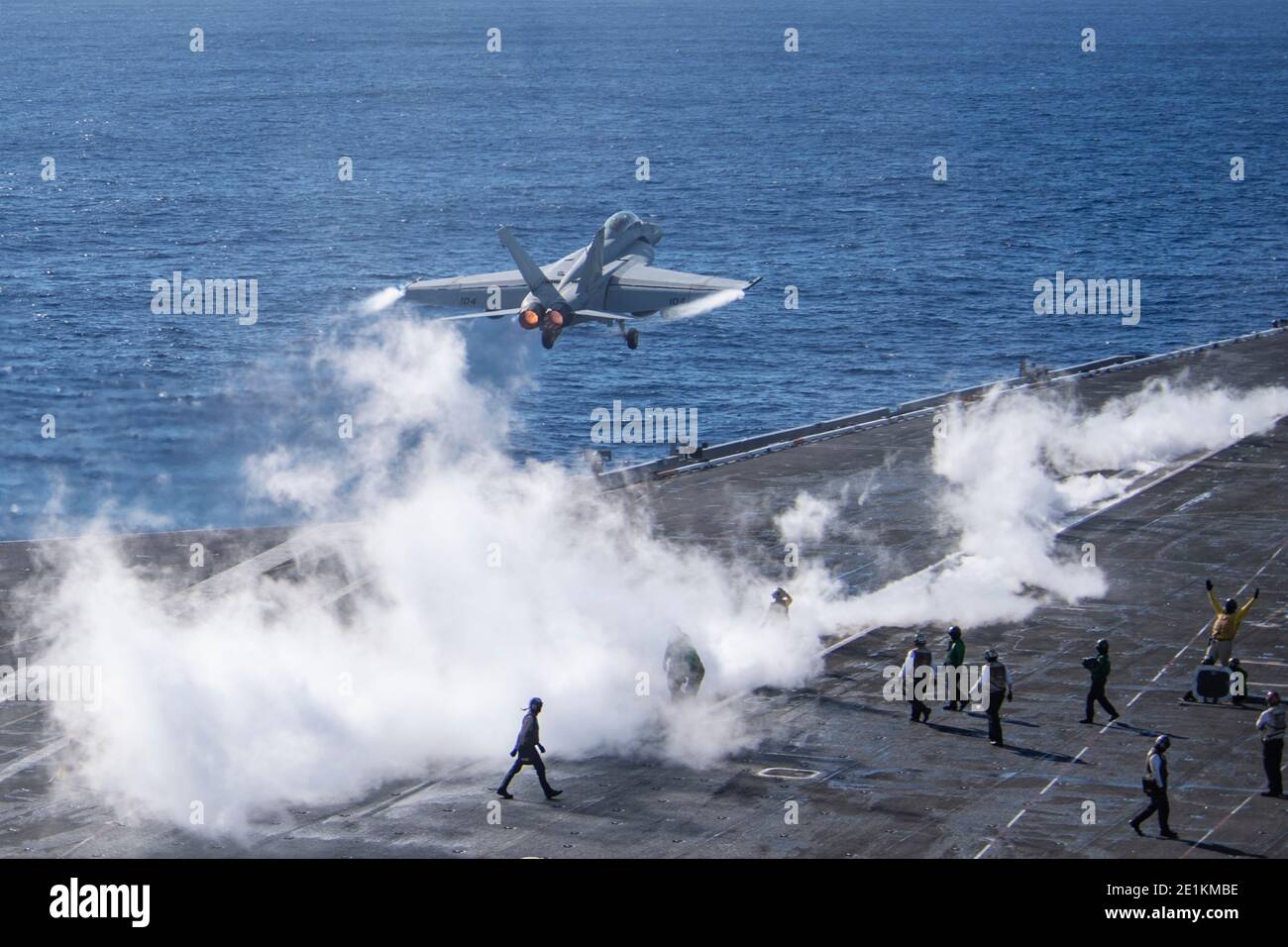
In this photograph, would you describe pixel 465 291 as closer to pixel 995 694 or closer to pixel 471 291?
pixel 471 291

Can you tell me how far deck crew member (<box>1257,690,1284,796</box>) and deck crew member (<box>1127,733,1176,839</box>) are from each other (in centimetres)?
278

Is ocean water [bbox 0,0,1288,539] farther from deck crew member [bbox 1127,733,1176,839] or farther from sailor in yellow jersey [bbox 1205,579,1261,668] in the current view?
deck crew member [bbox 1127,733,1176,839]

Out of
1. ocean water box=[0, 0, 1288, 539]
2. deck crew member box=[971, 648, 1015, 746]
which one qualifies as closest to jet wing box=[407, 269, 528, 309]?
ocean water box=[0, 0, 1288, 539]

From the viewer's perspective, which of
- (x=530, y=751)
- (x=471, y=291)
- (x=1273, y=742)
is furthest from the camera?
(x=471, y=291)

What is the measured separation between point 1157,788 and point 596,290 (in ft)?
114

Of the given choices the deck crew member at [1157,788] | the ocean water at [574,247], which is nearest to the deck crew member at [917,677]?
the deck crew member at [1157,788]

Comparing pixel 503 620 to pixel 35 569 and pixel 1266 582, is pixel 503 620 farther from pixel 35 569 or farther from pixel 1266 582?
pixel 1266 582

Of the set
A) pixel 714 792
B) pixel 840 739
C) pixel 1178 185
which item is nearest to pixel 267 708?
pixel 714 792

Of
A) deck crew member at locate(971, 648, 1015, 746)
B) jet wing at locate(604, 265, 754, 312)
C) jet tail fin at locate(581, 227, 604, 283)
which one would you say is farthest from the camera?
jet wing at locate(604, 265, 754, 312)

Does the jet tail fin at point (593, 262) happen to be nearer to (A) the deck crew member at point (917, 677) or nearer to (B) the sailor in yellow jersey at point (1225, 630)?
(A) the deck crew member at point (917, 677)

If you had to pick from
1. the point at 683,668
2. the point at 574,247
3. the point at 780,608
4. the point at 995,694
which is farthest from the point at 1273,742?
the point at 574,247

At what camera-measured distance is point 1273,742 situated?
2888 centimetres

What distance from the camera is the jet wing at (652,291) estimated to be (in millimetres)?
59562

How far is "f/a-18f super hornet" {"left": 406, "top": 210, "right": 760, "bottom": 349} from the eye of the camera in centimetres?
5438
